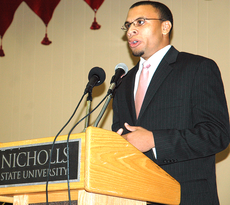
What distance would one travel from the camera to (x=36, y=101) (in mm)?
4105

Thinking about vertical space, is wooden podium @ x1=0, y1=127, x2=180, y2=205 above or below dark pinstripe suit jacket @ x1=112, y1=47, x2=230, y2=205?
below

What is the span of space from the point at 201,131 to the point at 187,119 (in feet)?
0.70

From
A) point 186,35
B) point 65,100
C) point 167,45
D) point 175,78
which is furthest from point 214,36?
point 65,100

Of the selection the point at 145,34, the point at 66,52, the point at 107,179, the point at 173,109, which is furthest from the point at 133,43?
the point at 66,52

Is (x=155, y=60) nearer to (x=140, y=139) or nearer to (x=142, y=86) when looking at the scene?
(x=142, y=86)

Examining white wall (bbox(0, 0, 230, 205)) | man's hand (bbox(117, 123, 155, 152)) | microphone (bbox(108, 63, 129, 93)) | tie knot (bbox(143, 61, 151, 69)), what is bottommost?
man's hand (bbox(117, 123, 155, 152))

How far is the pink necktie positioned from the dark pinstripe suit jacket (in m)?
0.04

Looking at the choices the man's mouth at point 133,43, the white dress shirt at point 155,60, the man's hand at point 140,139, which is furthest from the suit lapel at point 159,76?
the man's hand at point 140,139

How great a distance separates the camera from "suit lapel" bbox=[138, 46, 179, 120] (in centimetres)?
184

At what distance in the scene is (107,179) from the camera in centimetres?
110

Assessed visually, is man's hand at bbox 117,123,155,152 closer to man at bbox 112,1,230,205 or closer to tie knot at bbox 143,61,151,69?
man at bbox 112,1,230,205

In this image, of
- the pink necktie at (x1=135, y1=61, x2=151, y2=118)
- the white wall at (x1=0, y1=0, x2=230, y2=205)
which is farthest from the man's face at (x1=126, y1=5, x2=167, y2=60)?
the white wall at (x1=0, y1=0, x2=230, y2=205)

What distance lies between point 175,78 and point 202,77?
15 centimetres

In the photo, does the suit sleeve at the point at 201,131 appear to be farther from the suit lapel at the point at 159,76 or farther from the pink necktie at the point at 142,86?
the pink necktie at the point at 142,86
